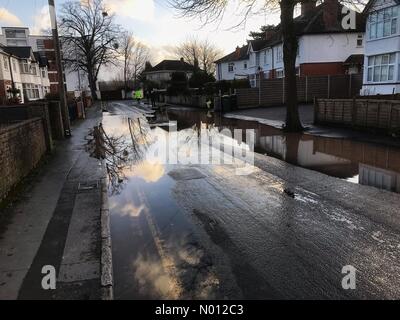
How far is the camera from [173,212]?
7012 mm

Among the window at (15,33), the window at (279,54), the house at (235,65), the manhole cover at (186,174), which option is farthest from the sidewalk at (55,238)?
the window at (15,33)

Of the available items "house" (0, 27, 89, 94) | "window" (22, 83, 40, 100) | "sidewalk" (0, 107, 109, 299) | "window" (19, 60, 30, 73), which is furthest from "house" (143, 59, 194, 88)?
"sidewalk" (0, 107, 109, 299)

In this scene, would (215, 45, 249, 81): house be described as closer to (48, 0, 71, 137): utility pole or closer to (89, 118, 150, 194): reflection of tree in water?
(48, 0, 71, 137): utility pole

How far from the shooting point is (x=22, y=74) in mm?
52281

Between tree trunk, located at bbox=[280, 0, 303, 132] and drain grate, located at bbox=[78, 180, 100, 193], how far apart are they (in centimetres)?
1074

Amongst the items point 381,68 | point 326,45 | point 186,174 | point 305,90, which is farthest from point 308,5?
point 186,174

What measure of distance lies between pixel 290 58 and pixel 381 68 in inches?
580

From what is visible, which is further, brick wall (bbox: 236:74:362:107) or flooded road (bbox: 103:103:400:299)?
brick wall (bbox: 236:74:362:107)

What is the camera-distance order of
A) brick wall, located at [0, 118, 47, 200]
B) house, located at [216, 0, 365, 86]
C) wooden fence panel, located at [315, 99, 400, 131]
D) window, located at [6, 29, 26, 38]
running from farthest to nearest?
window, located at [6, 29, 26, 38], house, located at [216, 0, 365, 86], wooden fence panel, located at [315, 99, 400, 131], brick wall, located at [0, 118, 47, 200]

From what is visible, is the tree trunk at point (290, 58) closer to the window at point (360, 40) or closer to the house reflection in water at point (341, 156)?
the house reflection in water at point (341, 156)

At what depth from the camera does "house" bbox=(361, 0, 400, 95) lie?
26.2 m

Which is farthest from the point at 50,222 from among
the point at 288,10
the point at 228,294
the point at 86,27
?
the point at 86,27

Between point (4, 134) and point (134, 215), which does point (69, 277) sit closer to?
point (134, 215)

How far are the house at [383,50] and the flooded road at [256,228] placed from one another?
18662mm
